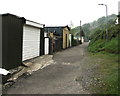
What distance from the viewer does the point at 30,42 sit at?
16500 mm

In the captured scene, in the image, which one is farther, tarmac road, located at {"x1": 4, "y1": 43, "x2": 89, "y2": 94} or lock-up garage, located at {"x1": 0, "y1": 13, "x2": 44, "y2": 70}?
lock-up garage, located at {"x1": 0, "y1": 13, "x2": 44, "y2": 70}

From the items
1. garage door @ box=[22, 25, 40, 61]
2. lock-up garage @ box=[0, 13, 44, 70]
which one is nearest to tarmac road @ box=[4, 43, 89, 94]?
lock-up garage @ box=[0, 13, 44, 70]

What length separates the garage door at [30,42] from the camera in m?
15.2

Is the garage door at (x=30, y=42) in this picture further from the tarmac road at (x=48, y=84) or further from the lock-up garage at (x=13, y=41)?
the tarmac road at (x=48, y=84)

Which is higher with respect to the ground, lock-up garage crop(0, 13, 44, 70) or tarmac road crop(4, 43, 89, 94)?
lock-up garage crop(0, 13, 44, 70)

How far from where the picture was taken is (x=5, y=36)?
11.6 m

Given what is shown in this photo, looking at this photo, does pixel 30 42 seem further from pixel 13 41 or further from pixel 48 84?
pixel 48 84

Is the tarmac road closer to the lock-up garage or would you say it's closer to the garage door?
the lock-up garage

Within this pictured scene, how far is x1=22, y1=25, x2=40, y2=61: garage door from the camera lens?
1518 centimetres

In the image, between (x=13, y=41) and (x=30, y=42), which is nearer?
(x=13, y=41)

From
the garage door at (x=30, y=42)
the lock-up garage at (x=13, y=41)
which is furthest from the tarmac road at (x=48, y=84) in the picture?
the garage door at (x=30, y=42)

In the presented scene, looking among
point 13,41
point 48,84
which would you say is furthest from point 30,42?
point 48,84

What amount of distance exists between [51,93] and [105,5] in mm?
19133

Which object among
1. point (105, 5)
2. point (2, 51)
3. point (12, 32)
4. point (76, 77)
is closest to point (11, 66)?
point (2, 51)
